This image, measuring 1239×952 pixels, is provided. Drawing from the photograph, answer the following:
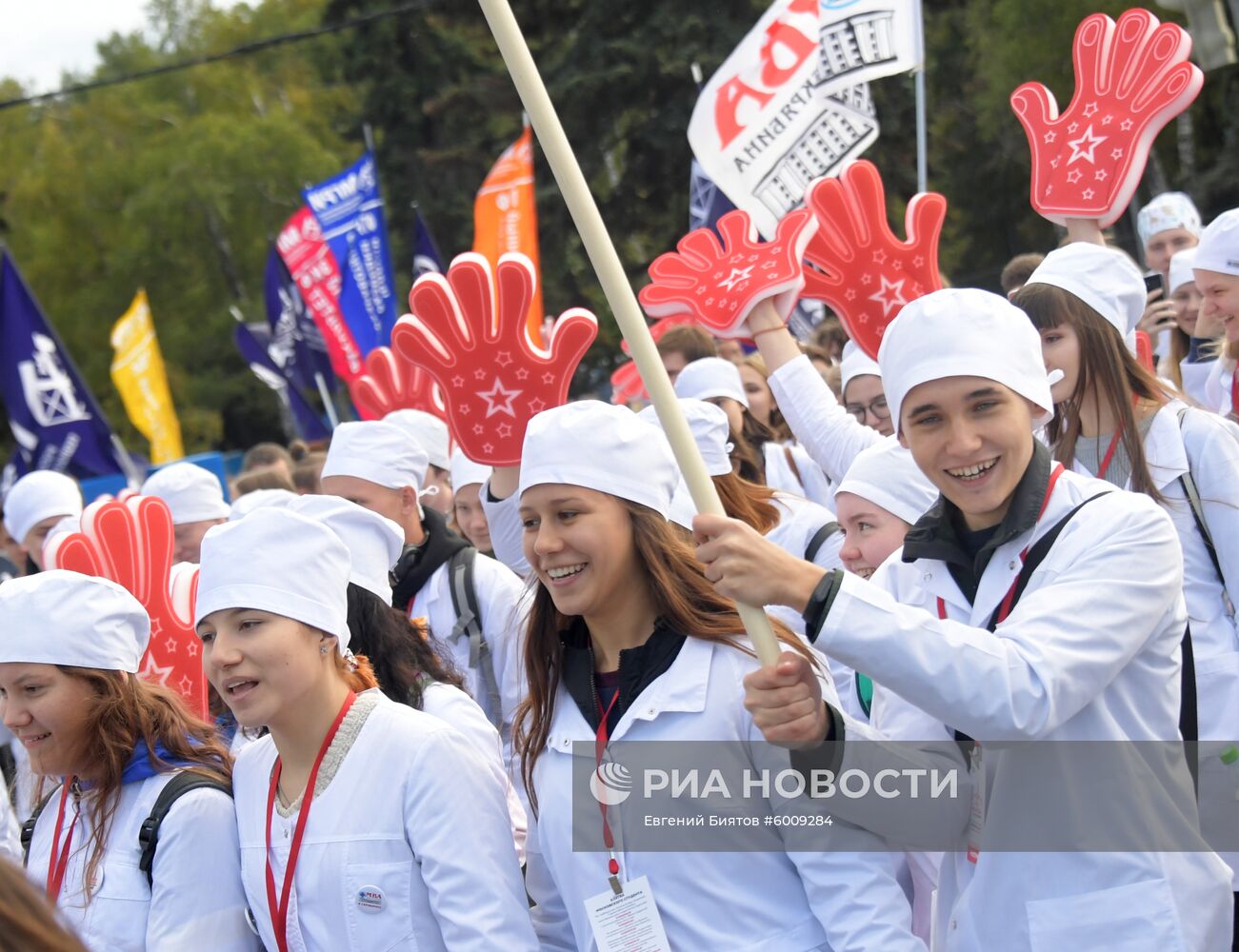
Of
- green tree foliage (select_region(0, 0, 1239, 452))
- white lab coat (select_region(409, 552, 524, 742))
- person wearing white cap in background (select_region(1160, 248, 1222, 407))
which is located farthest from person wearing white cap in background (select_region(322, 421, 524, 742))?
green tree foliage (select_region(0, 0, 1239, 452))

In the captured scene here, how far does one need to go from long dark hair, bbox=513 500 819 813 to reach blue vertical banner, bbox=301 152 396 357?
444 inches

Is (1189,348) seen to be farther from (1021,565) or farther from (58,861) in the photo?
(58,861)

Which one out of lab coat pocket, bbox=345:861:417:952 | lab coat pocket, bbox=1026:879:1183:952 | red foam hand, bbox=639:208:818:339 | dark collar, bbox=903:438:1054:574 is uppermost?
red foam hand, bbox=639:208:818:339

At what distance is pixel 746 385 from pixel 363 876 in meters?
4.36

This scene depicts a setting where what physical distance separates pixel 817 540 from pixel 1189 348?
270cm

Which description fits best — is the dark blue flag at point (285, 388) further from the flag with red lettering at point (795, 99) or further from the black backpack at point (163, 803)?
the black backpack at point (163, 803)

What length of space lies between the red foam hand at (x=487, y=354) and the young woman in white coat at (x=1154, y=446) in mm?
1333

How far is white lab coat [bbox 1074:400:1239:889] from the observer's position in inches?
136

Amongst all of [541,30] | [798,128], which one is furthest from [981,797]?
[541,30]

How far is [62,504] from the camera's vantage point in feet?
25.3

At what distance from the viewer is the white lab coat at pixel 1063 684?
7.48 ft

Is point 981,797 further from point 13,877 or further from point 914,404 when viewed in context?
point 13,877

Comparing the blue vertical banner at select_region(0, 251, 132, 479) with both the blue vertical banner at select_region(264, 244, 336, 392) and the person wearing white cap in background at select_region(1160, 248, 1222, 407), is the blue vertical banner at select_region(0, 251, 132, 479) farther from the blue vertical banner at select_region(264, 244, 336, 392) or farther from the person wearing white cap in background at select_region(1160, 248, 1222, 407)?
the person wearing white cap in background at select_region(1160, 248, 1222, 407)

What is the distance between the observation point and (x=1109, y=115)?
4.94 metres
